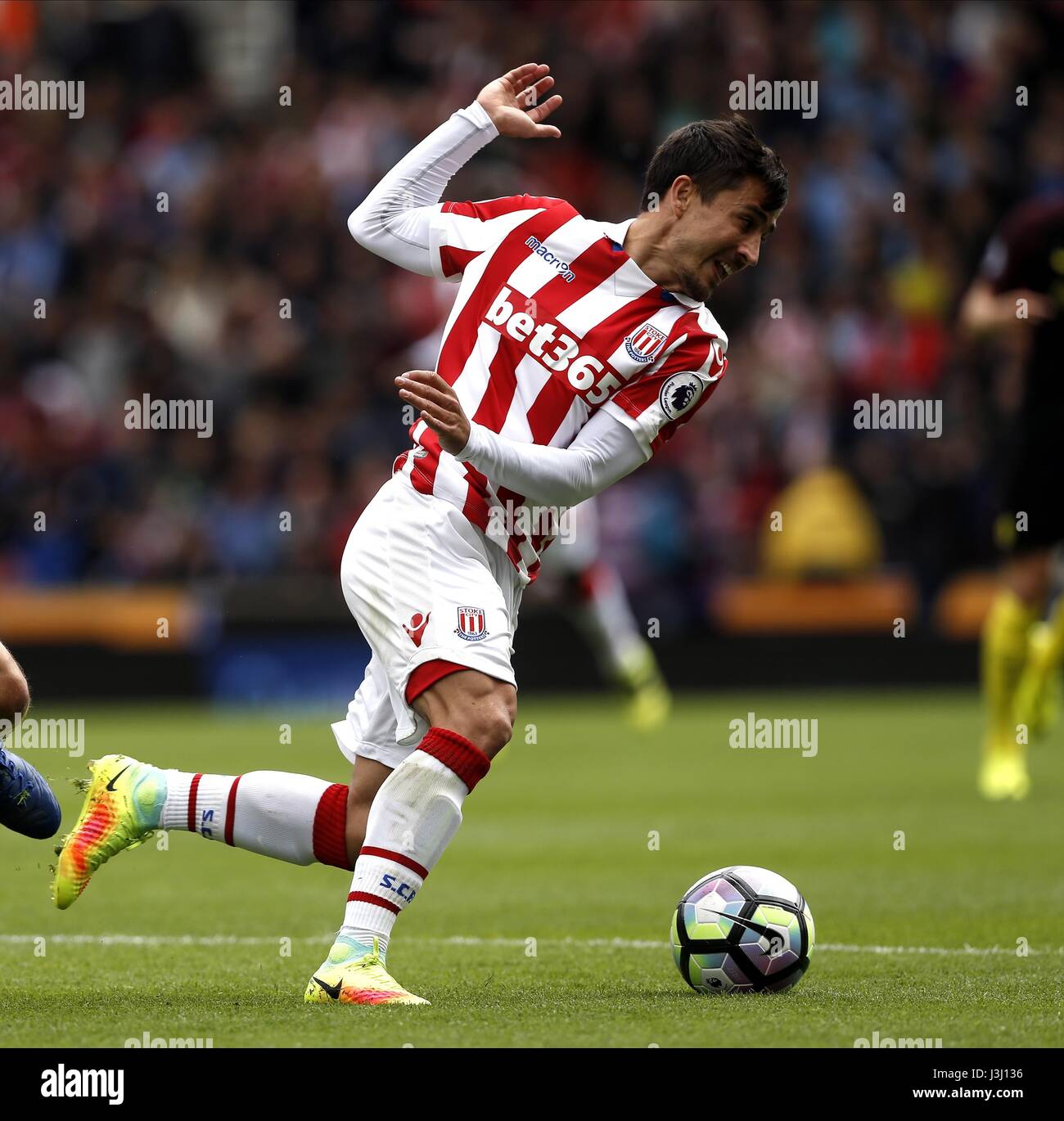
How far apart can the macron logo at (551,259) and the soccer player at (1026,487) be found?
388cm

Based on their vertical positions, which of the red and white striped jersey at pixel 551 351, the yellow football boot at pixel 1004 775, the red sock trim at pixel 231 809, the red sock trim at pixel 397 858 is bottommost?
the yellow football boot at pixel 1004 775

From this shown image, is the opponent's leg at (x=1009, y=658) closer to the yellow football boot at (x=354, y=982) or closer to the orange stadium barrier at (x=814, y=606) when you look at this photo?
the yellow football boot at (x=354, y=982)

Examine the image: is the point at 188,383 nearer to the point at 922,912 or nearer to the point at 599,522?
the point at 599,522

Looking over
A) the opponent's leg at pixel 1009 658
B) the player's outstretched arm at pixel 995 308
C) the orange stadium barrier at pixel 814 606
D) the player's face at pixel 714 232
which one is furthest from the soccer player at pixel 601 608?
the player's face at pixel 714 232

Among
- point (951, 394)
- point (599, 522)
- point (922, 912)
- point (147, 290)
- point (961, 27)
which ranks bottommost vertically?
point (922, 912)

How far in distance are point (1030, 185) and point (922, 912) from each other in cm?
1225

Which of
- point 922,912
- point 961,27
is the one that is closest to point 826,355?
point 961,27

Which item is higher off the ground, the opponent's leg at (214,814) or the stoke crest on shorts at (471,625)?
the stoke crest on shorts at (471,625)

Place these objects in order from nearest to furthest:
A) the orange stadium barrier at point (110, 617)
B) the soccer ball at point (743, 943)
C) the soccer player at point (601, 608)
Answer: the soccer ball at point (743, 943), the soccer player at point (601, 608), the orange stadium barrier at point (110, 617)

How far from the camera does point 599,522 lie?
1698 cm

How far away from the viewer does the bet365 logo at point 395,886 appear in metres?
4.86

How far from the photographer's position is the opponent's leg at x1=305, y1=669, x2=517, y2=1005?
15.9ft

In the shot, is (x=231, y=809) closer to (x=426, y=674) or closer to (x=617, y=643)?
(x=426, y=674)
